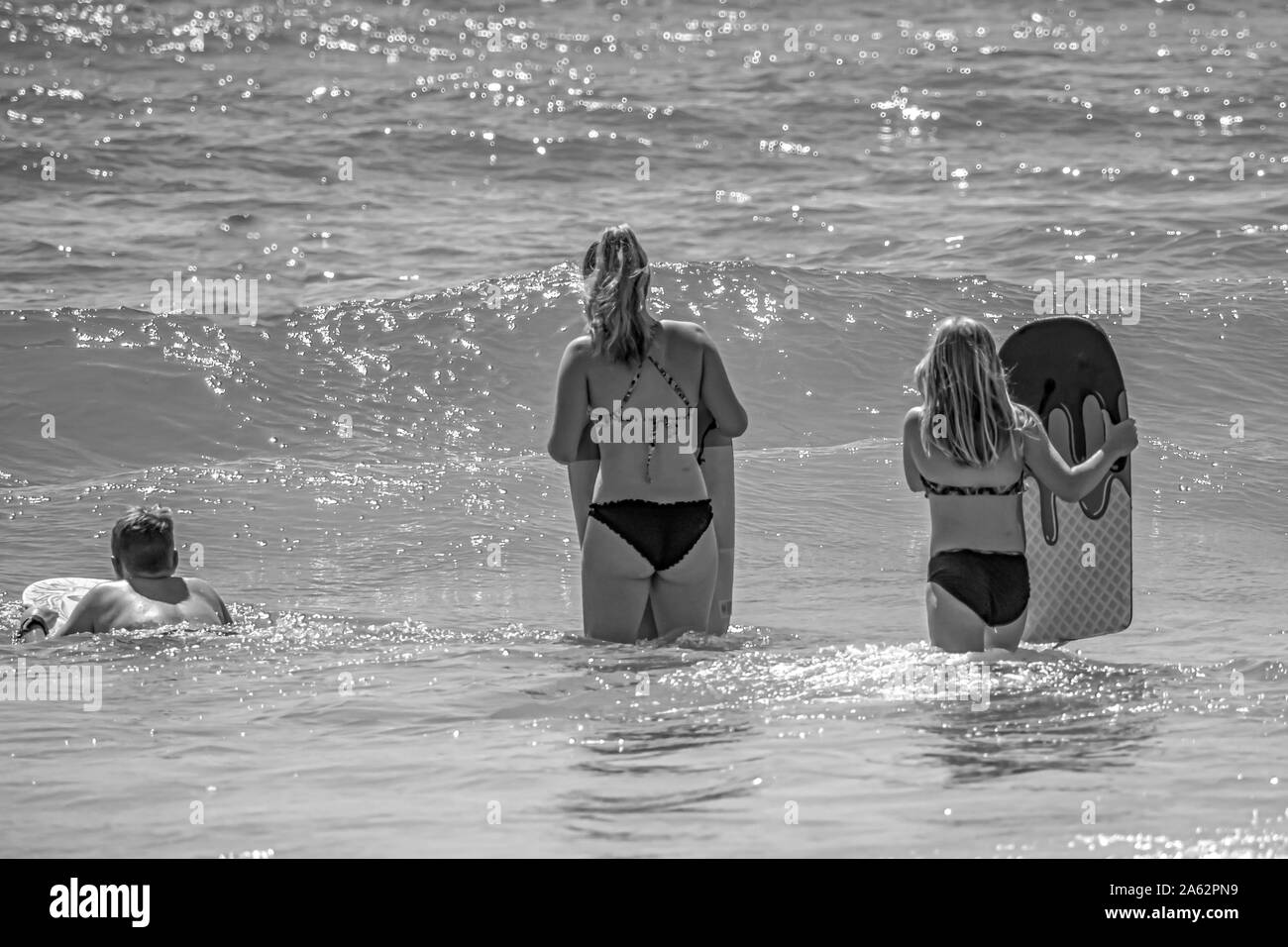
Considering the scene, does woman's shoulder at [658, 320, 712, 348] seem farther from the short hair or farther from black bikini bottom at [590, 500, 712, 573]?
the short hair

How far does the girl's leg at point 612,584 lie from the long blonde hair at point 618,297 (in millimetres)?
556

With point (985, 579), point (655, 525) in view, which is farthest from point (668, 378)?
point (985, 579)

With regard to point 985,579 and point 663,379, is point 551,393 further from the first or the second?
point 985,579

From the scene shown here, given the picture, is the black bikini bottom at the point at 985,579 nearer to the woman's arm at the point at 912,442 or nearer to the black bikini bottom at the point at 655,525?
the woman's arm at the point at 912,442

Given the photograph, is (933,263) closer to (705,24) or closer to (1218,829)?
(1218,829)

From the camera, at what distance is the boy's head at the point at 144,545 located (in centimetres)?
554

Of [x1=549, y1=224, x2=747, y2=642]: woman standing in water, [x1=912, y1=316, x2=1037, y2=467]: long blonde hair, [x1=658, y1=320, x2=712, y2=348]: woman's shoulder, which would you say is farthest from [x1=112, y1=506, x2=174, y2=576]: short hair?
[x1=912, y1=316, x2=1037, y2=467]: long blonde hair

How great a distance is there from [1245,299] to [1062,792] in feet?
32.6

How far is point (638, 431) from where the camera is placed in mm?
4828

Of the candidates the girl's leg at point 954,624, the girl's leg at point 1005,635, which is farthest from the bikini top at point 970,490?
the girl's leg at point 1005,635

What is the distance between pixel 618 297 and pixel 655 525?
0.71 meters

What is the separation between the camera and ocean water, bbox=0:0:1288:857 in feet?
12.5

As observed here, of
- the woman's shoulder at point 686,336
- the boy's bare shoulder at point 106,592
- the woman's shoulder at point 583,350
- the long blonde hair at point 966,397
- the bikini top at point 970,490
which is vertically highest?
the woman's shoulder at point 686,336

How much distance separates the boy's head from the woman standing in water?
160cm
